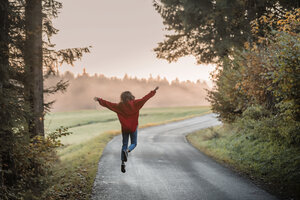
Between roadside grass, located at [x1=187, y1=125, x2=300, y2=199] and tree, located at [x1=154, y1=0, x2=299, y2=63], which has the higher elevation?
tree, located at [x1=154, y1=0, x2=299, y2=63]

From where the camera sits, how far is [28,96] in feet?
25.9

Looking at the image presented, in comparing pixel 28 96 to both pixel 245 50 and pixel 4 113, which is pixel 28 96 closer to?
pixel 4 113

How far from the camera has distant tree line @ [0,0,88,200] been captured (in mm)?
5168

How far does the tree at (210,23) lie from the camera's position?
13.6 metres

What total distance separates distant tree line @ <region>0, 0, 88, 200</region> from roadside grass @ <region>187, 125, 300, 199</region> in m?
5.90

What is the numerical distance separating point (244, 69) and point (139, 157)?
624 cm

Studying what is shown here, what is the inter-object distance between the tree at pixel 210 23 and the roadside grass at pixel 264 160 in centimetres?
483

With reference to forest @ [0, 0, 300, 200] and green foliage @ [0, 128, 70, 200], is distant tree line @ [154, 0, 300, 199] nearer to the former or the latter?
forest @ [0, 0, 300, 200]

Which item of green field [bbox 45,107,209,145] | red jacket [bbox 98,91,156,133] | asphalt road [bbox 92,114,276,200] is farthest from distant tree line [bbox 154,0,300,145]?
green field [bbox 45,107,209,145]

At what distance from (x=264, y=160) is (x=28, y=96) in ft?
27.4

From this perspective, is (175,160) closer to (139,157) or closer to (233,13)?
(139,157)

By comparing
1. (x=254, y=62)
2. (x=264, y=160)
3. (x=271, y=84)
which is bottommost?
(x=264, y=160)

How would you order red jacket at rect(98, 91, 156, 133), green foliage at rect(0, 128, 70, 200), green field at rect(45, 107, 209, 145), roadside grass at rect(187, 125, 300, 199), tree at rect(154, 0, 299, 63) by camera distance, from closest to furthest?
green foliage at rect(0, 128, 70, 200) < roadside grass at rect(187, 125, 300, 199) < red jacket at rect(98, 91, 156, 133) < tree at rect(154, 0, 299, 63) < green field at rect(45, 107, 209, 145)

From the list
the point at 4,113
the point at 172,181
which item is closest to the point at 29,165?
the point at 4,113
